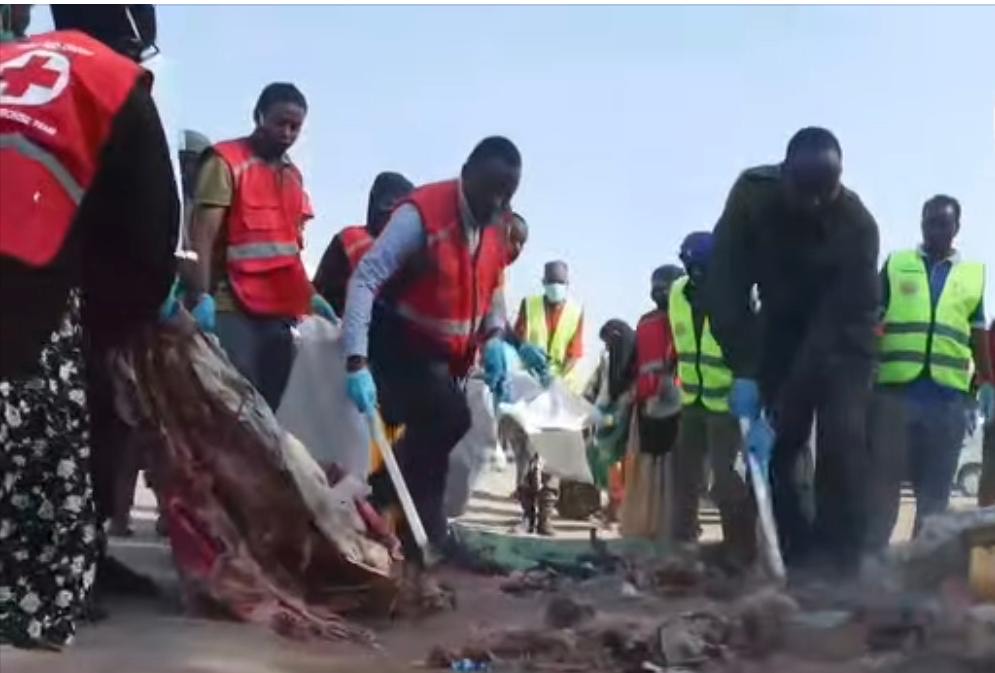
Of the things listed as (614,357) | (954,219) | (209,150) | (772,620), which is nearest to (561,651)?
(772,620)

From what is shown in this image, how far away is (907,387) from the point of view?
7.88 meters

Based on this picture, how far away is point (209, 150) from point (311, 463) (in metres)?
1.78

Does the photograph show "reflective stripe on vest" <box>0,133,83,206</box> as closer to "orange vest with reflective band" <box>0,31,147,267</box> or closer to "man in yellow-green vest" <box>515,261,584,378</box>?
"orange vest with reflective band" <box>0,31,147,267</box>

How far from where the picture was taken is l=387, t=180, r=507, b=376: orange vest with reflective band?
6086 millimetres

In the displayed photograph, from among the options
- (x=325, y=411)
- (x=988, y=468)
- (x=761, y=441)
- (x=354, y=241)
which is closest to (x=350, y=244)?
(x=354, y=241)

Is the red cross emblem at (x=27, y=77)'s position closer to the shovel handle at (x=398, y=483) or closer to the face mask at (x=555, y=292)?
the shovel handle at (x=398, y=483)

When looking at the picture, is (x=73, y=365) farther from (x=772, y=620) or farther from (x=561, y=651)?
(x=772, y=620)

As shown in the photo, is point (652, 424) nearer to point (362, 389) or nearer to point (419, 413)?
point (419, 413)

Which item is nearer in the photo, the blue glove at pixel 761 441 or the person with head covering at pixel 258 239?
the person with head covering at pixel 258 239

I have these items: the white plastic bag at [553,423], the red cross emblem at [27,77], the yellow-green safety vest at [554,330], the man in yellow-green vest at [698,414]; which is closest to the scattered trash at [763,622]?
the red cross emblem at [27,77]

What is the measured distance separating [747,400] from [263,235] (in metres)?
1.84

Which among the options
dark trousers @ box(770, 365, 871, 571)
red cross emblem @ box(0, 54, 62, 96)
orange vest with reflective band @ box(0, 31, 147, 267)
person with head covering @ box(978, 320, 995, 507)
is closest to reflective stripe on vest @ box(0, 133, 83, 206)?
orange vest with reflective band @ box(0, 31, 147, 267)

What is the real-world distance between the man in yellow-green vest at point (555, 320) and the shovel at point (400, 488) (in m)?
5.04

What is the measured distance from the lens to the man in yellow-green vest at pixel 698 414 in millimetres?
7746
